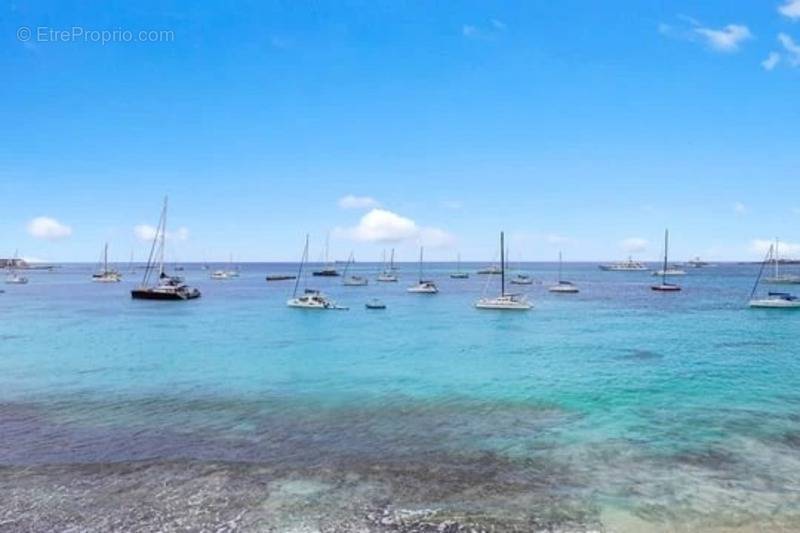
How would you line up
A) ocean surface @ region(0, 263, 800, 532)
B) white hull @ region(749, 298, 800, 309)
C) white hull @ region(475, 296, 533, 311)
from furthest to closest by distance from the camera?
1. white hull @ region(749, 298, 800, 309)
2. white hull @ region(475, 296, 533, 311)
3. ocean surface @ region(0, 263, 800, 532)

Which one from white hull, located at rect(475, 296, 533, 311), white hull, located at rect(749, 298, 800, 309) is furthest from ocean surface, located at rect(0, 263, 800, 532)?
white hull, located at rect(749, 298, 800, 309)

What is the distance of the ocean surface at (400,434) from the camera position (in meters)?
15.1

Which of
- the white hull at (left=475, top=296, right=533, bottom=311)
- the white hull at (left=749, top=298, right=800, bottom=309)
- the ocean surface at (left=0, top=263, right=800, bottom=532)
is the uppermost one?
the white hull at (left=749, top=298, right=800, bottom=309)

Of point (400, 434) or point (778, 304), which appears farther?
point (778, 304)

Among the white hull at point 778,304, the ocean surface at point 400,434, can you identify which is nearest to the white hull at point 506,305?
the ocean surface at point 400,434

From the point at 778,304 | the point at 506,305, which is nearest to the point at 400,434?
the point at 506,305

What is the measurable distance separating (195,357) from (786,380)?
124ft

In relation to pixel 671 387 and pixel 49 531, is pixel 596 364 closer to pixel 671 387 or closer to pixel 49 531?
pixel 671 387

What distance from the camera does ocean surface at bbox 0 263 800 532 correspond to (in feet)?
49.5

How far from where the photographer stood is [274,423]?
23844mm

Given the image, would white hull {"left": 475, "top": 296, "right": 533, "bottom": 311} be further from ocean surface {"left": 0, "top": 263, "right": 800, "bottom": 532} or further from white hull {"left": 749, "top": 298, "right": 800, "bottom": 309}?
white hull {"left": 749, "top": 298, "right": 800, "bottom": 309}

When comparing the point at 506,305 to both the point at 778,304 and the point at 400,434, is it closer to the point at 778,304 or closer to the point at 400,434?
the point at 778,304

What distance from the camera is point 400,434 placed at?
22.1 metres

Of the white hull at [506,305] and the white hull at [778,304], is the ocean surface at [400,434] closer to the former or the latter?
the white hull at [506,305]
